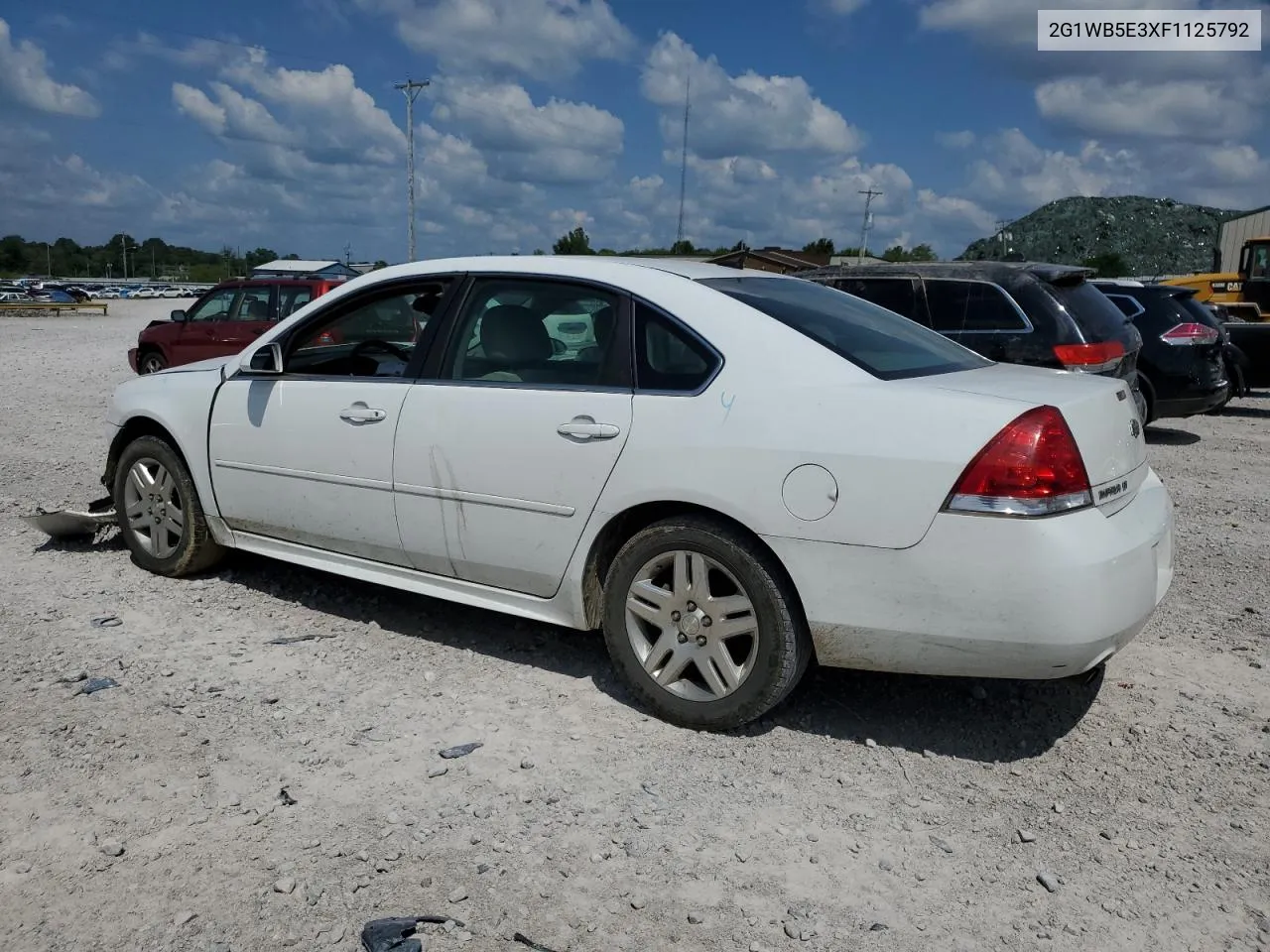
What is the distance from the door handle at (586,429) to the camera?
12.3ft

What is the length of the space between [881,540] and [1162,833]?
116 cm

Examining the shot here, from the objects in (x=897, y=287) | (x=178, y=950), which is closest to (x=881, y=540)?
(x=178, y=950)

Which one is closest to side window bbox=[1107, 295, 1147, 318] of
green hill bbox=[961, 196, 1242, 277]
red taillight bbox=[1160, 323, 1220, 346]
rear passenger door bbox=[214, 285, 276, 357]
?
red taillight bbox=[1160, 323, 1220, 346]

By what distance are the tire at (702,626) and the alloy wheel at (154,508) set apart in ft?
8.70

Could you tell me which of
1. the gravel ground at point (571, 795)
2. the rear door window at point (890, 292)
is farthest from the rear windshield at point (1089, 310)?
the gravel ground at point (571, 795)

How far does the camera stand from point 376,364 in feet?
15.4

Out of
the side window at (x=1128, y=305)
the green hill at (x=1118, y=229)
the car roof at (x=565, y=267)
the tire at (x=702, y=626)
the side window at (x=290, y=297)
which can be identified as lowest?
the tire at (x=702, y=626)

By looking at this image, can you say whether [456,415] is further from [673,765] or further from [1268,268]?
[1268,268]

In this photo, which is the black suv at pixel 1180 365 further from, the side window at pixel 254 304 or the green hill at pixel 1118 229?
the green hill at pixel 1118 229

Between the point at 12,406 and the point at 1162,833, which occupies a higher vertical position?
the point at 12,406

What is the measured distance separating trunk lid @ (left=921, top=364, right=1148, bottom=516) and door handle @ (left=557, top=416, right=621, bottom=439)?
3.59ft

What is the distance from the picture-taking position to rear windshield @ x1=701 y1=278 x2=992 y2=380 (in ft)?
12.1

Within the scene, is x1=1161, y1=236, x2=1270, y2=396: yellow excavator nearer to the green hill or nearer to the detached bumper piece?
the detached bumper piece

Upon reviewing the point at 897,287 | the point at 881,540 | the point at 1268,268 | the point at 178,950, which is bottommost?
the point at 178,950
